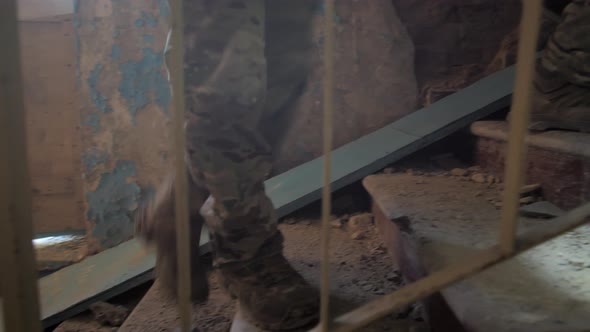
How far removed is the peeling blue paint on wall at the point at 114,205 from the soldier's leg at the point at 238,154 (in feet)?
5.59

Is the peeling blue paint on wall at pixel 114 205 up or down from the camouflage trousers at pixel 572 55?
down

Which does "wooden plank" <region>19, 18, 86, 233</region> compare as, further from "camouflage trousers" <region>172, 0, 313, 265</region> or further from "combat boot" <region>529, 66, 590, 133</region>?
"combat boot" <region>529, 66, 590, 133</region>

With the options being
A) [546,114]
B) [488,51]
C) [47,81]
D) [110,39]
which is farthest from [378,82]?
[47,81]

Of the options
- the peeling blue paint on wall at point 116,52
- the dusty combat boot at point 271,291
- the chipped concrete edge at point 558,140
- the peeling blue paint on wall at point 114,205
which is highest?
the peeling blue paint on wall at point 116,52

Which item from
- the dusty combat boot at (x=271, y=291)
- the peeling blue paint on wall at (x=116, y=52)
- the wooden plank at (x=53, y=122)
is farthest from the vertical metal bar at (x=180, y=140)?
the wooden plank at (x=53, y=122)

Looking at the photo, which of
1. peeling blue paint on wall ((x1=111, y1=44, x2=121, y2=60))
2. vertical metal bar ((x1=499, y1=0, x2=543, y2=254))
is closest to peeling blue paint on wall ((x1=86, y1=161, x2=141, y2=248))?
peeling blue paint on wall ((x1=111, y1=44, x2=121, y2=60))

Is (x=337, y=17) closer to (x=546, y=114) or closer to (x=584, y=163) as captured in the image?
(x=546, y=114)

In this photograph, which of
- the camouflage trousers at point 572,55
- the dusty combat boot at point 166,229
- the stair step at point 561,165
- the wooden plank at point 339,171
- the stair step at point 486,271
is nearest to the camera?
the stair step at point 486,271

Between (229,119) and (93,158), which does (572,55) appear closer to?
(229,119)

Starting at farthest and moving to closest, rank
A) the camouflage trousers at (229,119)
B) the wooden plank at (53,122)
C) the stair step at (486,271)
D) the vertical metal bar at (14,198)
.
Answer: the wooden plank at (53,122) → the camouflage trousers at (229,119) → the stair step at (486,271) → the vertical metal bar at (14,198)

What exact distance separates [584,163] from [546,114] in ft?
1.13

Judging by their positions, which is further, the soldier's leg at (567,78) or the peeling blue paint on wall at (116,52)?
the peeling blue paint on wall at (116,52)

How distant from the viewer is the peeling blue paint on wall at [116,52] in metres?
2.44

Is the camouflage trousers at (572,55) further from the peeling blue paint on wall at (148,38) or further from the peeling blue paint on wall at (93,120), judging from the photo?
the peeling blue paint on wall at (93,120)
